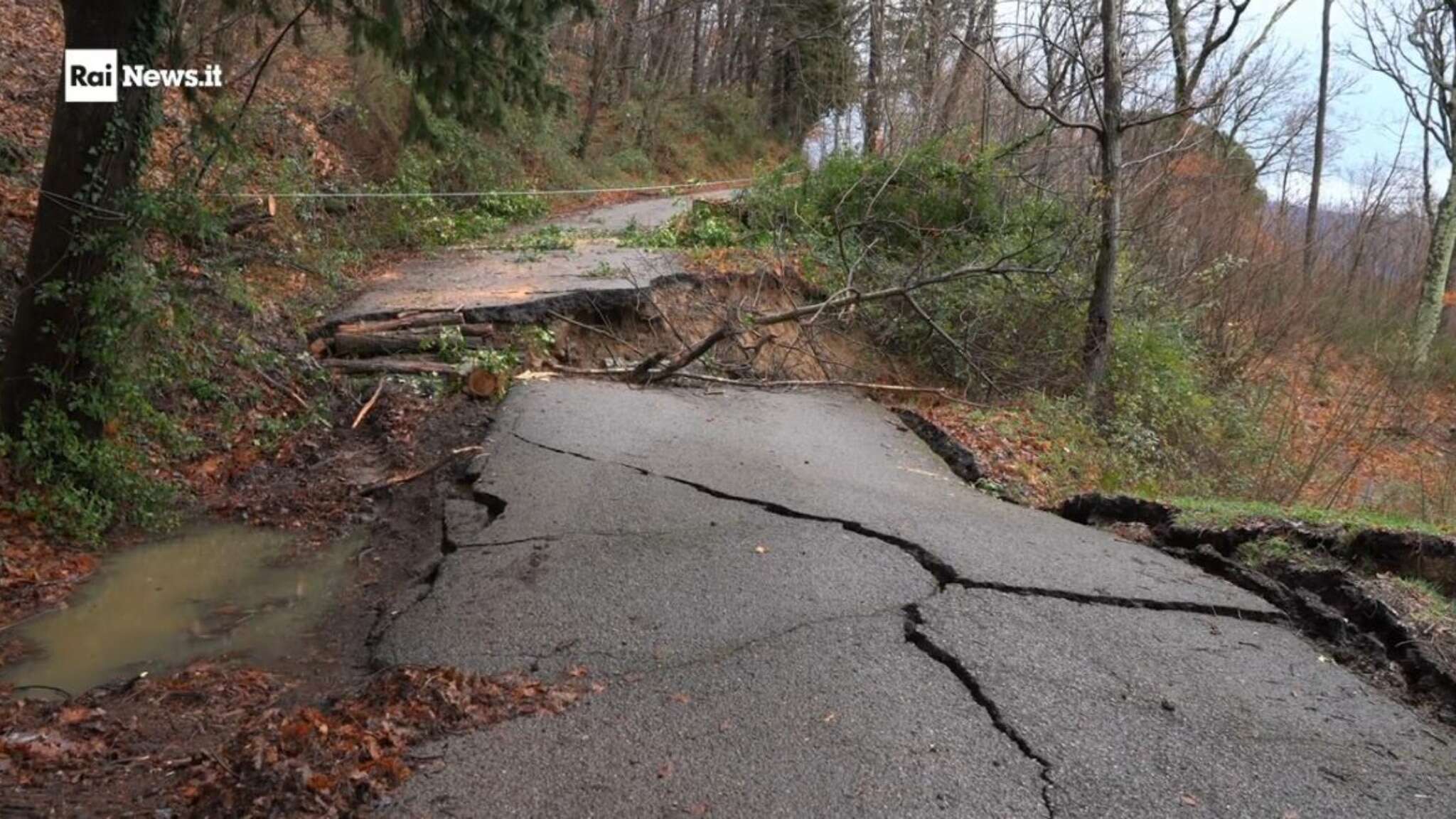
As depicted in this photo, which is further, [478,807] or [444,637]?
[444,637]

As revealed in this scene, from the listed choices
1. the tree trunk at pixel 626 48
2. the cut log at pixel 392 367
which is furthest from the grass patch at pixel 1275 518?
the tree trunk at pixel 626 48

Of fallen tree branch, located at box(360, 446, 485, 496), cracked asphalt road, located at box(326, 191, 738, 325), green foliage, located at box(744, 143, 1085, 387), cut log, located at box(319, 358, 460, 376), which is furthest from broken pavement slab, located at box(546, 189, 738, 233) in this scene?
fallen tree branch, located at box(360, 446, 485, 496)

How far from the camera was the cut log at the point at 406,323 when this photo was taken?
32.2 ft

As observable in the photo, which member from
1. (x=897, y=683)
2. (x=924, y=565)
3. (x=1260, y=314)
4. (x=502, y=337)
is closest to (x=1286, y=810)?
(x=897, y=683)

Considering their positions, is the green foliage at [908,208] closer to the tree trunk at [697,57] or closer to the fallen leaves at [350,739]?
the fallen leaves at [350,739]

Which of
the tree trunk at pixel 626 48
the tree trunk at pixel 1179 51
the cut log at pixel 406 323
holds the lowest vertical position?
the cut log at pixel 406 323

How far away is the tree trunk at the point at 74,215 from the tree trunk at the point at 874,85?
1382cm

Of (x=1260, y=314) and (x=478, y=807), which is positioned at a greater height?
(x=1260, y=314)

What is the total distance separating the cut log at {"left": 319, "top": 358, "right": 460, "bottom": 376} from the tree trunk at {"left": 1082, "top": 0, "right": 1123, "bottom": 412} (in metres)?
7.29

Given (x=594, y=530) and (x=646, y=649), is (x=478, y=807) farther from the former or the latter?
(x=594, y=530)

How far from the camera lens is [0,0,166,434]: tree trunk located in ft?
20.9

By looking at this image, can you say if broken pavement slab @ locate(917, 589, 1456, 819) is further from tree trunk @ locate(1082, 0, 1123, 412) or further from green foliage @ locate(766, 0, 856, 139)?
green foliage @ locate(766, 0, 856, 139)

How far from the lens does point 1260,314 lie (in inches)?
663

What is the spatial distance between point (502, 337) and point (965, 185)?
7367 millimetres
